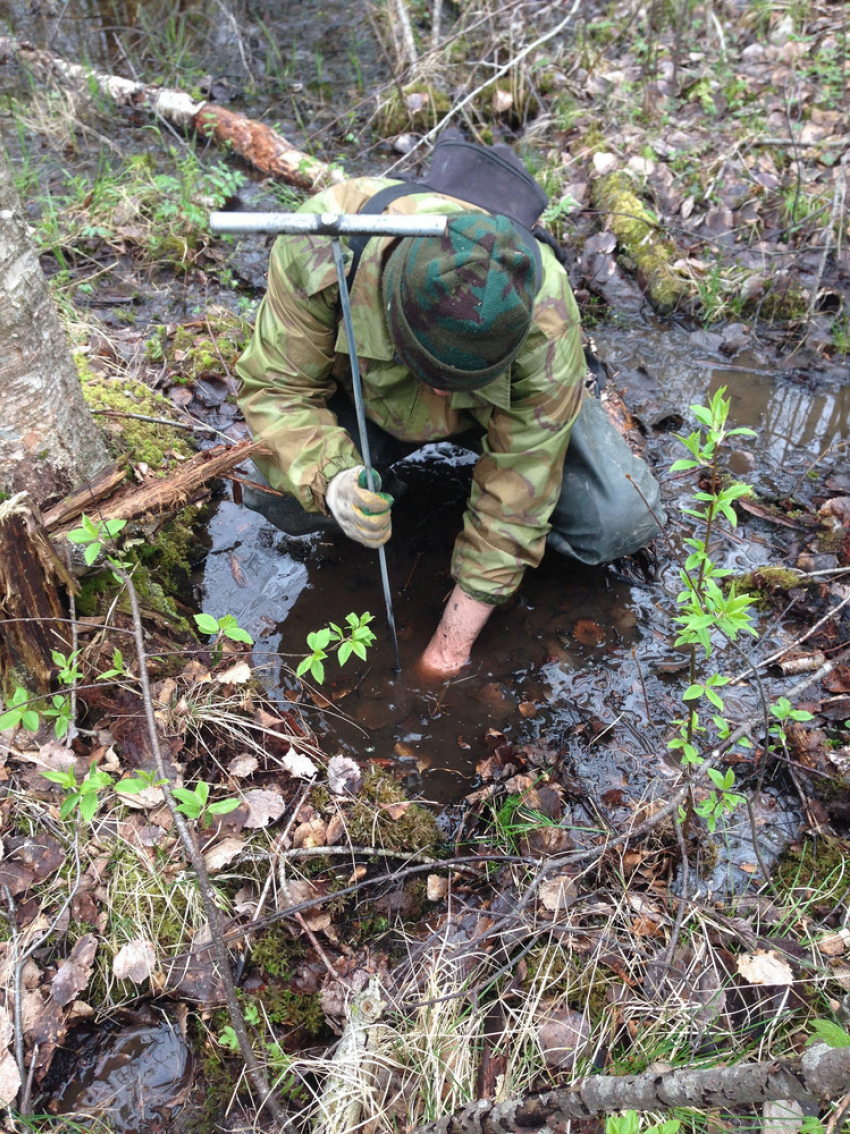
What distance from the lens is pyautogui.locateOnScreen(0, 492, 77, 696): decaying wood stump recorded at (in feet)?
7.72

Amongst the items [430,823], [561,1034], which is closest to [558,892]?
[561,1034]

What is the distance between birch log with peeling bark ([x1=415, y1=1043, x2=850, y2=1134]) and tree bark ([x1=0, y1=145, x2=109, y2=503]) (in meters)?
2.25

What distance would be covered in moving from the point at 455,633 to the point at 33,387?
5.91ft

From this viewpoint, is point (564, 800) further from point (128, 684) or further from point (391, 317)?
point (391, 317)

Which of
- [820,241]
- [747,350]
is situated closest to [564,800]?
[747,350]

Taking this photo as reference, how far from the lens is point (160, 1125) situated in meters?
2.07

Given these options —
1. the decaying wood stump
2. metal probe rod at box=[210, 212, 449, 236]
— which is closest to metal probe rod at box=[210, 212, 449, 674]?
metal probe rod at box=[210, 212, 449, 236]

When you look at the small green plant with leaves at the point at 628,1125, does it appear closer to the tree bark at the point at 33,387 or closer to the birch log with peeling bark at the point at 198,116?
the tree bark at the point at 33,387

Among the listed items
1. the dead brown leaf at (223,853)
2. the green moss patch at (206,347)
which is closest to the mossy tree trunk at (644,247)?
the green moss patch at (206,347)

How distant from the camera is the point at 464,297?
2.25m

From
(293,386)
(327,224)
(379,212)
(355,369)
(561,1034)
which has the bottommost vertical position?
(561,1034)

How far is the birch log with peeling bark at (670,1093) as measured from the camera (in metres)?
1.28

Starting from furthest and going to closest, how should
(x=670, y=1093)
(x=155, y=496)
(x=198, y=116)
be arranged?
(x=198, y=116)
(x=155, y=496)
(x=670, y=1093)

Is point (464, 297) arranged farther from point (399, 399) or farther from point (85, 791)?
point (85, 791)
